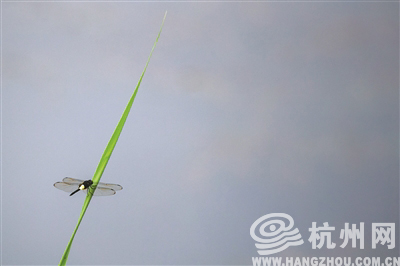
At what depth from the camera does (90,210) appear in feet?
7.16

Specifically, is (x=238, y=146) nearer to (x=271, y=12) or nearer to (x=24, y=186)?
(x=271, y=12)

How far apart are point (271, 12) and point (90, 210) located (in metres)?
1.54

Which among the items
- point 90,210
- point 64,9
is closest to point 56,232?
point 90,210

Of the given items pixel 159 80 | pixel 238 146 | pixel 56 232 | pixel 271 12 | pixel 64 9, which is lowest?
pixel 56 232

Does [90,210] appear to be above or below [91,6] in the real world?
below

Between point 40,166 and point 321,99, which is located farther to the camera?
point 321,99

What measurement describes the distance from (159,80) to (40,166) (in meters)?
0.79

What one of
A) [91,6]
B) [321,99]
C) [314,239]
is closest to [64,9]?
[91,6]

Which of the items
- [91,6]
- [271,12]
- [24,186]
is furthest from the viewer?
Result: [271,12]

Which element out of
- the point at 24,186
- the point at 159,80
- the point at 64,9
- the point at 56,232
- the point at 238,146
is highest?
the point at 64,9

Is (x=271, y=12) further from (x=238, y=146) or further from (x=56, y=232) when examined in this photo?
(x=56, y=232)

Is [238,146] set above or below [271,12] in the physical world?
below

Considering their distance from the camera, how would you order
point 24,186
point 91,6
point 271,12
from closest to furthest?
point 24,186 < point 91,6 < point 271,12

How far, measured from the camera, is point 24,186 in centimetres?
212
